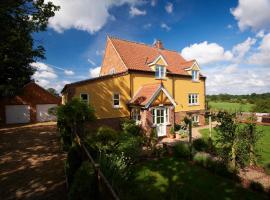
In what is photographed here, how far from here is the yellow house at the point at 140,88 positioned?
59.9ft

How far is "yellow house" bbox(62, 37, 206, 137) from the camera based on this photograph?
59.9ft

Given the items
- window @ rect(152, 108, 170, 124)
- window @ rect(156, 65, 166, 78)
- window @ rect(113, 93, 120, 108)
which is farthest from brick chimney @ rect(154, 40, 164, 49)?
window @ rect(152, 108, 170, 124)

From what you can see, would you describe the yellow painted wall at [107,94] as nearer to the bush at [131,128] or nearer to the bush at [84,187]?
the bush at [131,128]

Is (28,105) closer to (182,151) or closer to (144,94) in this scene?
(144,94)

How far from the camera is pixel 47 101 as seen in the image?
1200 inches

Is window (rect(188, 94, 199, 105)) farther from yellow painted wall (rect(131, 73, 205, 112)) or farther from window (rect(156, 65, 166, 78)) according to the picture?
window (rect(156, 65, 166, 78))

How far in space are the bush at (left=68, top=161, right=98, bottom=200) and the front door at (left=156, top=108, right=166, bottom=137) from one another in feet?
45.9

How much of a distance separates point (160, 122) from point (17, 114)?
22593mm

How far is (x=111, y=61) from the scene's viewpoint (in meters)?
24.6

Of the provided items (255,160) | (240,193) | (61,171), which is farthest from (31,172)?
(255,160)

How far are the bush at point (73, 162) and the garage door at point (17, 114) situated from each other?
25516 millimetres

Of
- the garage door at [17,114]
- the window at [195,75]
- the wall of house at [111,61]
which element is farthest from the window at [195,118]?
the garage door at [17,114]

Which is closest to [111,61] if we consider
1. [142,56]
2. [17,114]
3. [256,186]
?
[142,56]

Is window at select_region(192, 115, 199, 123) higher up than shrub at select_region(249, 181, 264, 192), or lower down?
higher up
